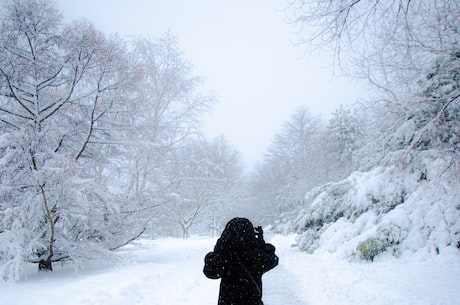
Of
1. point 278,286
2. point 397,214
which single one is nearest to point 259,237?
point 278,286

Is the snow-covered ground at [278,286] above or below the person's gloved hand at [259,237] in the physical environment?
below

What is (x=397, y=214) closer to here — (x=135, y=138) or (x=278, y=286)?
(x=278, y=286)

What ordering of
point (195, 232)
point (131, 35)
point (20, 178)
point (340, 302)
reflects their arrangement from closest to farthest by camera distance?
point (340, 302), point (20, 178), point (131, 35), point (195, 232)

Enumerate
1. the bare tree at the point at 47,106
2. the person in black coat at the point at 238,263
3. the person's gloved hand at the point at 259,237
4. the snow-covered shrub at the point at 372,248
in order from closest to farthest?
the person in black coat at the point at 238,263 → the person's gloved hand at the point at 259,237 → the bare tree at the point at 47,106 → the snow-covered shrub at the point at 372,248

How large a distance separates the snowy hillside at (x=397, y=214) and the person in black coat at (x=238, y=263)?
14.7 feet

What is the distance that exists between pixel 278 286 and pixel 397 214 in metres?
4.56

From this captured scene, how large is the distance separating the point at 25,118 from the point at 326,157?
2287cm

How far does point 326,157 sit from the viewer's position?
25.0m

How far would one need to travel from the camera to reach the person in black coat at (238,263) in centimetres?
263

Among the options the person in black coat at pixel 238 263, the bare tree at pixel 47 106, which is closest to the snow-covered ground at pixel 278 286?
the bare tree at pixel 47 106

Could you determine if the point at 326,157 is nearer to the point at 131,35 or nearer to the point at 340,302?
the point at 131,35

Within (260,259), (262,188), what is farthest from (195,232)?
(260,259)

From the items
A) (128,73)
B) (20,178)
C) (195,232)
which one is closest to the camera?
(20,178)

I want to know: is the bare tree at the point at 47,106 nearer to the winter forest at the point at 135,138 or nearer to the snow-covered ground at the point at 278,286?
the winter forest at the point at 135,138
